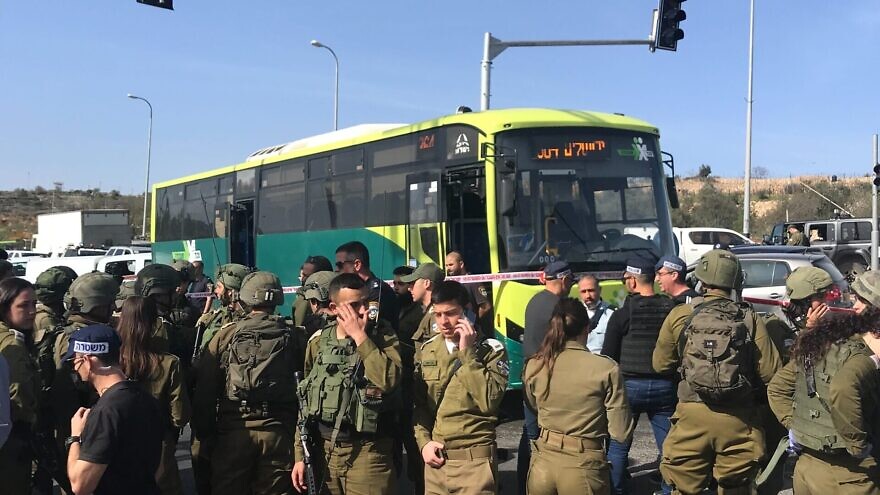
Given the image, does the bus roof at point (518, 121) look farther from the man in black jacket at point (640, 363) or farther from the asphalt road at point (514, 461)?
the man in black jacket at point (640, 363)

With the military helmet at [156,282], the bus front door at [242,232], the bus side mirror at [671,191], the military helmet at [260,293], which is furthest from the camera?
the bus front door at [242,232]

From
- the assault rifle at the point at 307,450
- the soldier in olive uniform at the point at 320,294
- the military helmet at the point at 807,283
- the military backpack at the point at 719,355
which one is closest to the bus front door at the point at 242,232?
the soldier in olive uniform at the point at 320,294

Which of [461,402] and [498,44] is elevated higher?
[498,44]

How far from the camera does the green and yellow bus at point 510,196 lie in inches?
366

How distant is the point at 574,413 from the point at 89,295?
9.76 ft

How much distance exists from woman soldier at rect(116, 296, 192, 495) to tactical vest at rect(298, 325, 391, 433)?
2.44 feet

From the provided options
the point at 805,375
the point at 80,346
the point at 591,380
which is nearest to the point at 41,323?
the point at 80,346

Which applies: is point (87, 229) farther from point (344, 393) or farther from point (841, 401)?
point (841, 401)

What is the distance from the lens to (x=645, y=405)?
5637mm

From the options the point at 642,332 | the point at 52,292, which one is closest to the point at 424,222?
the point at 642,332

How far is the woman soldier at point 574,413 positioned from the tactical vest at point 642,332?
1.51m

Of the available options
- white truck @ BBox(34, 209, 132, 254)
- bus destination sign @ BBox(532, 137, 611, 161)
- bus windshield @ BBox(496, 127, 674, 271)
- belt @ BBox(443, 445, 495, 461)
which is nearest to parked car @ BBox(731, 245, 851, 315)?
bus windshield @ BBox(496, 127, 674, 271)

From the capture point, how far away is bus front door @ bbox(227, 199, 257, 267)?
48.9 feet

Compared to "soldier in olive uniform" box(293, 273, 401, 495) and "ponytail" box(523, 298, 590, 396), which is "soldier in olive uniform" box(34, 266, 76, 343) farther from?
"ponytail" box(523, 298, 590, 396)
